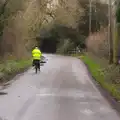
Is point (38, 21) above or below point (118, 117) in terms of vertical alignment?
above

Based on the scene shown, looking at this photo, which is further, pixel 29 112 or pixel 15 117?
pixel 29 112

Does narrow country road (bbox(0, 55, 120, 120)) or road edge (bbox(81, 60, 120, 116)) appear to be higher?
narrow country road (bbox(0, 55, 120, 120))

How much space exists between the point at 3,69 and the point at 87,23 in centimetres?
4857

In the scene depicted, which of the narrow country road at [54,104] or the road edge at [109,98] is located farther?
the road edge at [109,98]

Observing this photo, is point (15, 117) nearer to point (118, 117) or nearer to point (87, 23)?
point (118, 117)

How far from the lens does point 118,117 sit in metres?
11.4

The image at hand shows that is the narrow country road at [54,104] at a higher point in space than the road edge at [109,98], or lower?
higher

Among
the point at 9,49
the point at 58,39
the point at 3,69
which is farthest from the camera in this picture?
the point at 58,39

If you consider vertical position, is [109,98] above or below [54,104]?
below

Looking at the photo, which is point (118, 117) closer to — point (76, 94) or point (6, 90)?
point (76, 94)

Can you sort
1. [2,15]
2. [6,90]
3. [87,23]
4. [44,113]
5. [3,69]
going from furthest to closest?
[87,23] → [2,15] → [3,69] → [6,90] → [44,113]

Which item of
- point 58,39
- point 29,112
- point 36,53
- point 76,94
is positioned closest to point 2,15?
point 36,53

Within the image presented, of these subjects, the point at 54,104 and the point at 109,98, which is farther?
the point at 109,98

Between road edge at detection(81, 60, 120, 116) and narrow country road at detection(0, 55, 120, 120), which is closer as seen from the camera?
narrow country road at detection(0, 55, 120, 120)
